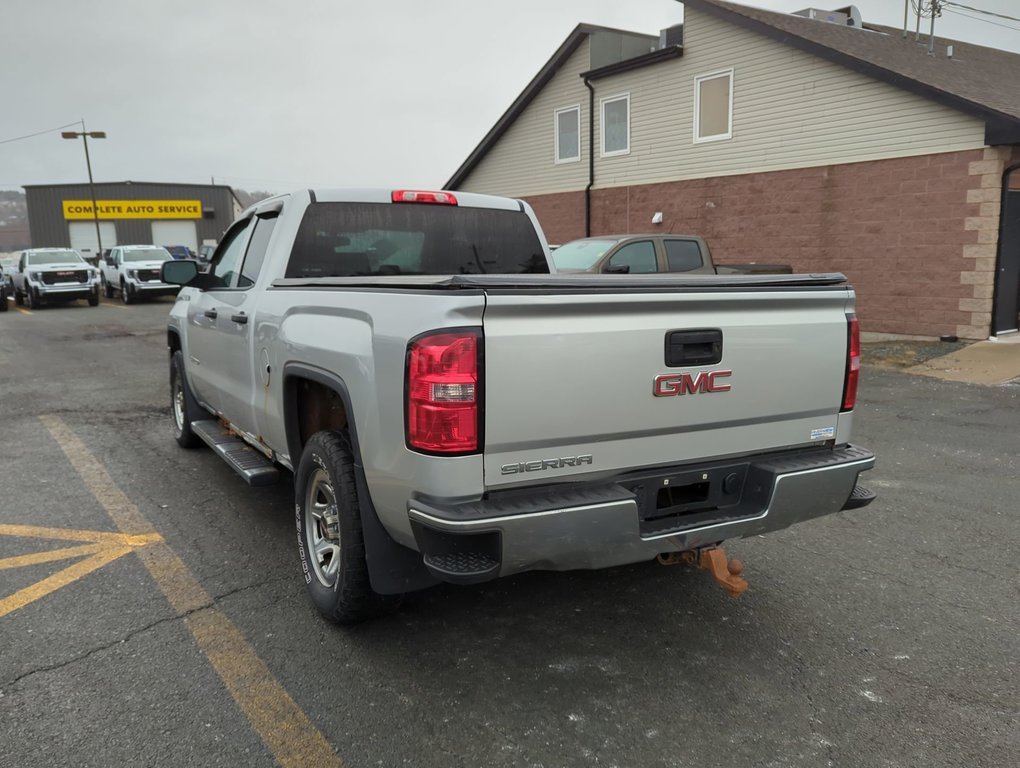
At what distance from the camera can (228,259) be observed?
5.36 m

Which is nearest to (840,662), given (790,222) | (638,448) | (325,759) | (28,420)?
(638,448)

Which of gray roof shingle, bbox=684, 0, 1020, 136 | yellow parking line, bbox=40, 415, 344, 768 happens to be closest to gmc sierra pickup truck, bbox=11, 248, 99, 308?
gray roof shingle, bbox=684, 0, 1020, 136

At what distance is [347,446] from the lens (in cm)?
332

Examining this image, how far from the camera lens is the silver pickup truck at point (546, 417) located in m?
2.64

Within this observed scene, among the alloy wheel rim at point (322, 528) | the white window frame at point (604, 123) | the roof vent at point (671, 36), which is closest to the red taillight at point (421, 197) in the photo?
the alloy wheel rim at point (322, 528)

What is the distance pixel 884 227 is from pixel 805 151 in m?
2.37

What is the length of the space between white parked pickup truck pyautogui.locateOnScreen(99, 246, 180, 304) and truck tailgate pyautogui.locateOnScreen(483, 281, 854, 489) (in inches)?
929

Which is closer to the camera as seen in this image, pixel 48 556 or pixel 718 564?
pixel 718 564

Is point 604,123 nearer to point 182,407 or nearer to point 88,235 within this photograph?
point 182,407

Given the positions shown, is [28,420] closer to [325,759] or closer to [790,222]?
[325,759]

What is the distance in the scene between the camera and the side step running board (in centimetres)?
421

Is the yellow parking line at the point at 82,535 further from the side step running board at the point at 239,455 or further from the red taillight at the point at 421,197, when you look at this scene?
the red taillight at the point at 421,197

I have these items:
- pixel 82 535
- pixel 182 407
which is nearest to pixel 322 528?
pixel 82 535

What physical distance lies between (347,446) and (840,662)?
2223 mm
